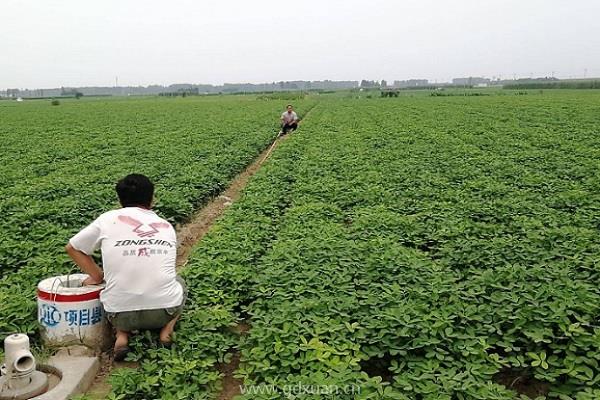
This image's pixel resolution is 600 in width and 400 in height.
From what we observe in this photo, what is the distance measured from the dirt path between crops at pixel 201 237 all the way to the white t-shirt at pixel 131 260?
55cm

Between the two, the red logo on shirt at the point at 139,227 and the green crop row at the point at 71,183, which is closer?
the red logo on shirt at the point at 139,227

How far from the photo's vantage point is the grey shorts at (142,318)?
14.1 ft

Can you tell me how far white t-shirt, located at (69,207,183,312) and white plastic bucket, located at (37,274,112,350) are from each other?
6.4 inches

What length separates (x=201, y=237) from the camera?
821 centimetres

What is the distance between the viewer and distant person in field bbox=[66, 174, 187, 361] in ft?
14.0

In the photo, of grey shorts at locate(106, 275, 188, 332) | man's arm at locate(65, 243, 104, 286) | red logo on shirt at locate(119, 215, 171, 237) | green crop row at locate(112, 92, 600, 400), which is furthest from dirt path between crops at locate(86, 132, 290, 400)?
red logo on shirt at locate(119, 215, 171, 237)

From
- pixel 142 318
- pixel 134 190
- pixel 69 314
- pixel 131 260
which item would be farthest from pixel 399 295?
pixel 69 314

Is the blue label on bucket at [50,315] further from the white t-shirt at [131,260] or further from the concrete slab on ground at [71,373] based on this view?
the white t-shirt at [131,260]

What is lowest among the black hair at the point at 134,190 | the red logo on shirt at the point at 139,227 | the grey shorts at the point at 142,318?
the grey shorts at the point at 142,318

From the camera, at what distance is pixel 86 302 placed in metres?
4.33

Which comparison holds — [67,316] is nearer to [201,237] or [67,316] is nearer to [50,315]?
[50,315]

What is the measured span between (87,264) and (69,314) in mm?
442

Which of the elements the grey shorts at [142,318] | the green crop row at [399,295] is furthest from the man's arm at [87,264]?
the green crop row at [399,295]

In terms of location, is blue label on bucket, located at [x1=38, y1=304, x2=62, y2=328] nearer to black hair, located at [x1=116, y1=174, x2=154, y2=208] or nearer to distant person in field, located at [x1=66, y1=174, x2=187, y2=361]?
distant person in field, located at [x1=66, y1=174, x2=187, y2=361]
